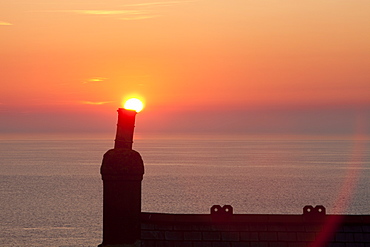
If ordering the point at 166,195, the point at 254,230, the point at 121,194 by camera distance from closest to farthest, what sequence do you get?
the point at 121,194 → the point at 254,230 → the point at 166,195

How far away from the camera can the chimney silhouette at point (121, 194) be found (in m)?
11.5

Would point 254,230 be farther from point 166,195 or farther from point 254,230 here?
point 166,195

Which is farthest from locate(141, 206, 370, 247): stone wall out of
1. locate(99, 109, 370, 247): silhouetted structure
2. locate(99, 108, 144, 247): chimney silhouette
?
locate(99, 108, 144, 247): chimney silhouette

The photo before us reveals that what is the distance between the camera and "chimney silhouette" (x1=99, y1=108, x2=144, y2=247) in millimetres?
11484

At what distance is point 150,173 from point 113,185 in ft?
476

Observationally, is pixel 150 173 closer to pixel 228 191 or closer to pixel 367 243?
pixel 228 191

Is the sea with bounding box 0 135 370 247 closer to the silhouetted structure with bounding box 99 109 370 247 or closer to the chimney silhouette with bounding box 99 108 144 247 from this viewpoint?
Result: the silhouetted structure with bounding box 99 109 370 247

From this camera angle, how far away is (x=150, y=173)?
512 ft

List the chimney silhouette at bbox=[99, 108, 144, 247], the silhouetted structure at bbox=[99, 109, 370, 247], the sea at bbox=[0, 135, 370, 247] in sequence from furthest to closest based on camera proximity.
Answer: the sea at bbox=[0, 135, 370, 247] → the silhouetted structure at bbox=[99, 109, 370, 247] → the chimney silhouette at bbox=[99, 108, 144, 247]

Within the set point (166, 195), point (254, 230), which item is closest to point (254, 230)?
point (254, 230)

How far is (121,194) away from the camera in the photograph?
11.5m

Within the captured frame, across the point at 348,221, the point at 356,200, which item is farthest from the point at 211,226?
the point at 356,200

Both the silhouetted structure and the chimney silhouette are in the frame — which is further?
the silhouetted structure

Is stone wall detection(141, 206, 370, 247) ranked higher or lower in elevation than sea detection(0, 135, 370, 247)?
lower
